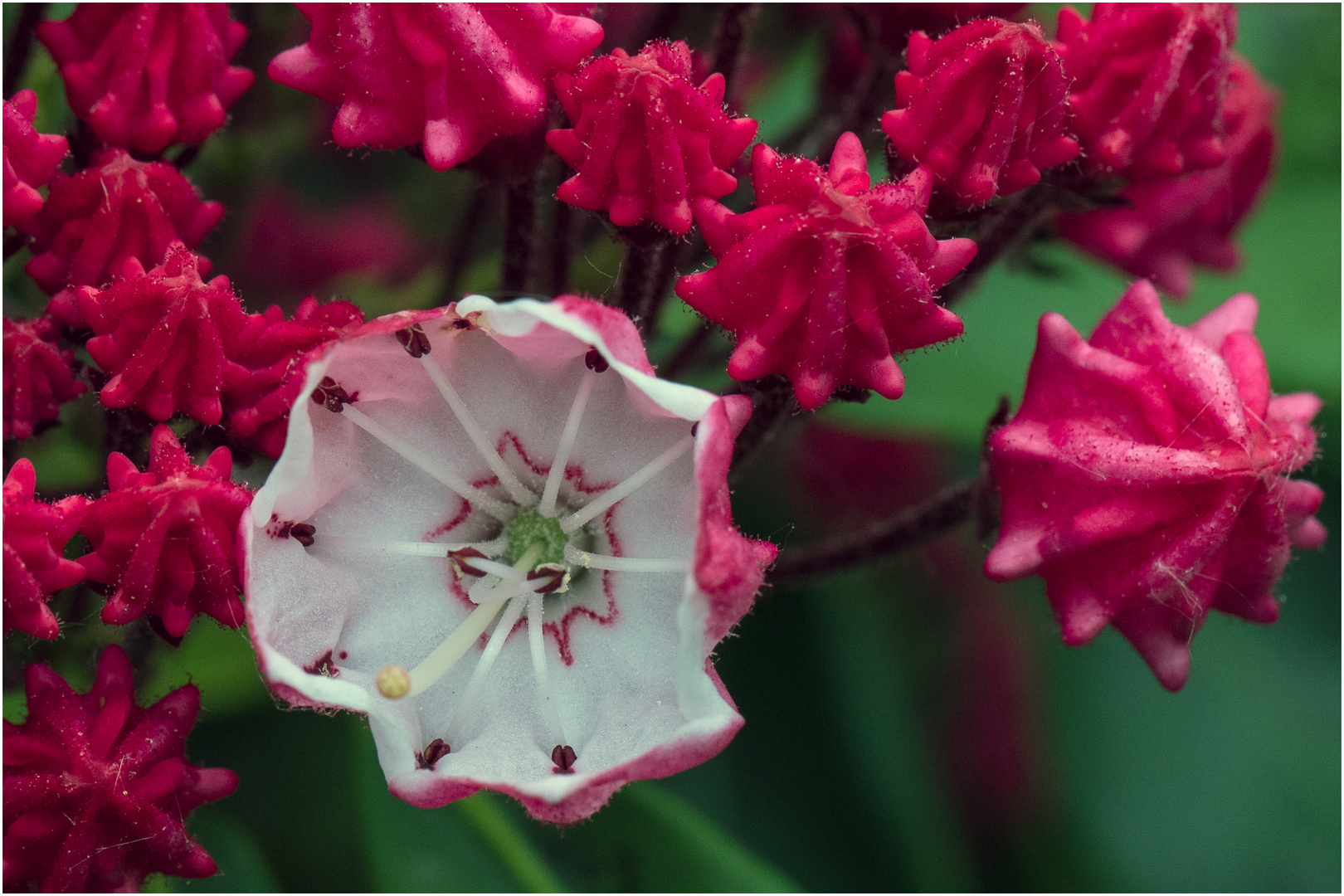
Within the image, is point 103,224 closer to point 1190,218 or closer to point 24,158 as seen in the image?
point 24,158

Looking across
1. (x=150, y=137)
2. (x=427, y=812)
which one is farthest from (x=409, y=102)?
(x=427, y=812)

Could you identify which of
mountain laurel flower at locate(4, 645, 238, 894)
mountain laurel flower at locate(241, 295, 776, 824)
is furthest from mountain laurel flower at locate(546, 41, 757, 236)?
mountain laurel flower at locate(4, 645, 238, 894)

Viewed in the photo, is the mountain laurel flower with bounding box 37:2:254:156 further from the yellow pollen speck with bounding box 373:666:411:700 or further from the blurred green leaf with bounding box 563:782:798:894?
the blurred green leaf with bounding box 563:782:798:894

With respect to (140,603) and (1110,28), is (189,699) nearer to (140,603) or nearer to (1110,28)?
(140,603)

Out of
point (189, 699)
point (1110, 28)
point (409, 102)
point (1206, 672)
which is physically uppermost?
point (1110, 28)

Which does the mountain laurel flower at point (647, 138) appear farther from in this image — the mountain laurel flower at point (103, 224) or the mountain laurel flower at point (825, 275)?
the mountain laurel flower at point (103, 224)

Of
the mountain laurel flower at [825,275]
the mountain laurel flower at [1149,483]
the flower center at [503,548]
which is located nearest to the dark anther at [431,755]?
the flower center at [503,548]
